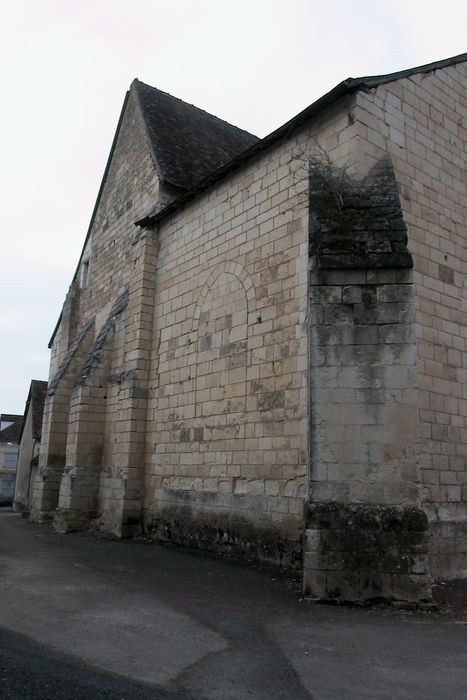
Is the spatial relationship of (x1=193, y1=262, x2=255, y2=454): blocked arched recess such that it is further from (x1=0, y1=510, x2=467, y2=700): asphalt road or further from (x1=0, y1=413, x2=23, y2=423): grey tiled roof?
(x1=0, y1=413, x2=23, y2=423): grey tiled roof

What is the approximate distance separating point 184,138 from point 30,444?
1358 centimetres

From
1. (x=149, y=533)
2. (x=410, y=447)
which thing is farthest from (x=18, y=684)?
(x=149, y=533)

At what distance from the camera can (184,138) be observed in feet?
47.4

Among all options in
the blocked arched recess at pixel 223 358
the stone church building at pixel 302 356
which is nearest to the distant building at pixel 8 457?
the stone church building at pixel 302 356

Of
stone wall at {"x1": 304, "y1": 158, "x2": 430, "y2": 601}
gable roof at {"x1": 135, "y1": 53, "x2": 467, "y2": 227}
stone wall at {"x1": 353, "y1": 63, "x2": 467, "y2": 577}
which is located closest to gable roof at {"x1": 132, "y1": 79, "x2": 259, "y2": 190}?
gable roof at {"x1": 135, "y1": 53, "x2": 467, "y2": 227}

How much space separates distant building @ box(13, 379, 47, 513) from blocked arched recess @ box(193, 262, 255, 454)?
13205mm

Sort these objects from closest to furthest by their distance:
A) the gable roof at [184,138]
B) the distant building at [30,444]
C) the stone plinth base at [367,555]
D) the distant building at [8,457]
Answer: the stone plinth base at [367,555], the gable roof at [184,138], the distant building at [30,444], the distant building at [8,457]

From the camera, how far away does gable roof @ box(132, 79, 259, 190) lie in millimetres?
13031

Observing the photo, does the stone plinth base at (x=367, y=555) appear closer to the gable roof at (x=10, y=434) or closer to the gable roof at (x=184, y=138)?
the gable roof at (x=184, y=138)

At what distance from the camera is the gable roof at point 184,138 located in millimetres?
13031

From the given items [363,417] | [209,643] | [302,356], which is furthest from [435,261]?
[209,643]

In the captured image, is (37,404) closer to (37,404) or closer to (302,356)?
(37,404)

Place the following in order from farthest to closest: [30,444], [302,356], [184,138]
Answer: [30,444] < [184,138] < [302,356]

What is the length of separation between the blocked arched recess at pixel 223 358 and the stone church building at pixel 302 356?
1.4 inches
